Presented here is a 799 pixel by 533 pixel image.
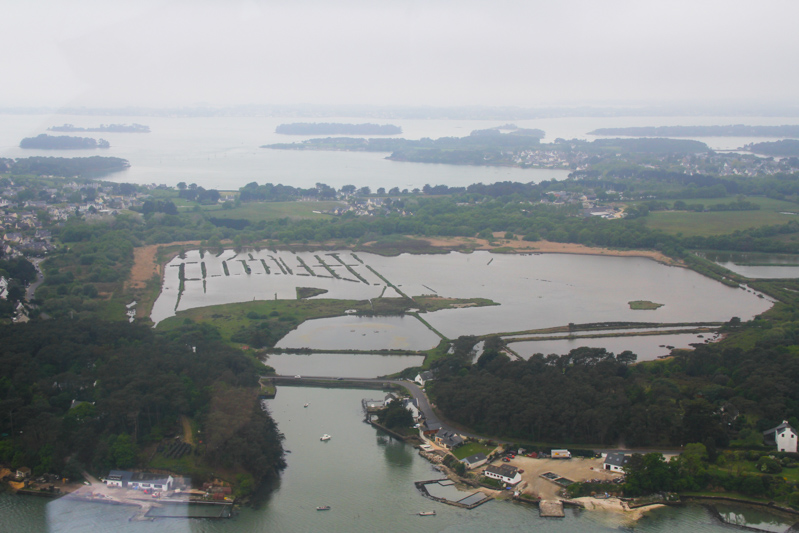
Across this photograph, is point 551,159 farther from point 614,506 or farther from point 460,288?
point 614,506

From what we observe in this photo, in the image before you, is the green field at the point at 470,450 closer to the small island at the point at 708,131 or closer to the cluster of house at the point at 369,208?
the cluster of house at the point at 369,208

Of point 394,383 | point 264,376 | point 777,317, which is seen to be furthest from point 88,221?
point 777,317

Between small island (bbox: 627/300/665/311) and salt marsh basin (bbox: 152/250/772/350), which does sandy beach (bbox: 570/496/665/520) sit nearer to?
salt marsh basin (bbox: 152/250/772/350)

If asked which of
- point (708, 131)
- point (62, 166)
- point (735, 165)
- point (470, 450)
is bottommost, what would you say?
point (470, 450)

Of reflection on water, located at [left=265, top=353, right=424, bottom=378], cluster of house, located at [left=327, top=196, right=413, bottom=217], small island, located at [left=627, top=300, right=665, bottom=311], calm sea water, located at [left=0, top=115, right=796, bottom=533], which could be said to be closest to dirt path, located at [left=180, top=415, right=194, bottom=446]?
calm sea water, located at [left=0, top=115, right=796, bottom=533]

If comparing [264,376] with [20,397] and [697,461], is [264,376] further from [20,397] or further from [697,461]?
[697,461]

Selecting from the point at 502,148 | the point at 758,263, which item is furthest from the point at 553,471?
the point at 502,148

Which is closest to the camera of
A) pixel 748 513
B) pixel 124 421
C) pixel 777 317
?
pixel 748 513
